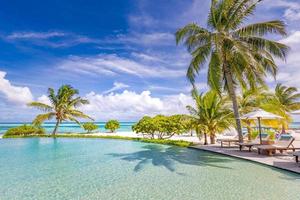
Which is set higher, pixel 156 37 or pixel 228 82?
pixel 156 37

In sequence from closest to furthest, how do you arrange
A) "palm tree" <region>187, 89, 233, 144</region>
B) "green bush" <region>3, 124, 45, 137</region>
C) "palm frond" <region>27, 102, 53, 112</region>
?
1. "palm tree" <region>187, 89, 233, 144</region>
2. "green bush" <region>3, 124, 45, 137</region>
3. "palm frond" <region>27, 102, 53, 112</region>

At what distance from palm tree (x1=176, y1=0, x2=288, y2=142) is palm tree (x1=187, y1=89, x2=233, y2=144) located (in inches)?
116

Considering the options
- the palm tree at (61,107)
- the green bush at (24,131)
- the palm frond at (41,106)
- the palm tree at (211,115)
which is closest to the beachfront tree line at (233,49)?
the palm tree at (211,115)

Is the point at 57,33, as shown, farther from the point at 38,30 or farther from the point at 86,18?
the point at 86,18

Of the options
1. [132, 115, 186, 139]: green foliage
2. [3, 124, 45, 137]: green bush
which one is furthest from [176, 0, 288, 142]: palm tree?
[3, 124, 45, 137]: green bush

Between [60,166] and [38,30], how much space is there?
10.2 metres

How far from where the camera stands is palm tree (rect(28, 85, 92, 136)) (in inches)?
1096

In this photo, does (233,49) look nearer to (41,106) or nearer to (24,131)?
(41,106)

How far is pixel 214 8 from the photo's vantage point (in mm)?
11992

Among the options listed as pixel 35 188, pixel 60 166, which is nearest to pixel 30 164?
pixel 60 166

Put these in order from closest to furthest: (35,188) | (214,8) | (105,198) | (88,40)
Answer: (105,198)
(35,188)
(214,8)
(88,40)

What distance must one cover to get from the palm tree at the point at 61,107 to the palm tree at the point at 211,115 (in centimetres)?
1775

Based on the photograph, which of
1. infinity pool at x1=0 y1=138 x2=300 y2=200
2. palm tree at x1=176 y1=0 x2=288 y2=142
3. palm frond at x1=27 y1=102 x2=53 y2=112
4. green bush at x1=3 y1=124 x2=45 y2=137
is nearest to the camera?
infinity pool at x1=0 y1=138 x2=300 y2=200

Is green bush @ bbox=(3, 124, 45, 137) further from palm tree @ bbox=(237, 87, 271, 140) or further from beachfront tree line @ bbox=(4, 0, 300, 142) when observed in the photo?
palm tree @ bbox=(237, 87, 271, 140)
